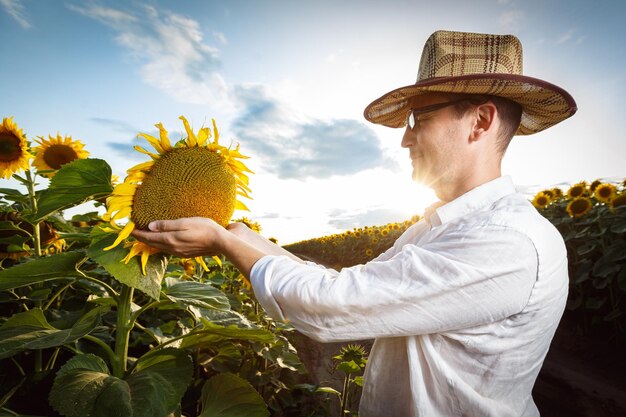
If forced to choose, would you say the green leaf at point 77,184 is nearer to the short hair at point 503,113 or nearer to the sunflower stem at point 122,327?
the sunflower stem at point 122,327

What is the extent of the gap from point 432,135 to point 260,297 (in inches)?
39.4

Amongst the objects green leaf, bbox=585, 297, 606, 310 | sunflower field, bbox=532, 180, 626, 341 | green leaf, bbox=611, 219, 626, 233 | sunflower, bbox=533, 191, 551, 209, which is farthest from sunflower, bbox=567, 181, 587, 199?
green leaf, bbox=585, 297, 606, 310

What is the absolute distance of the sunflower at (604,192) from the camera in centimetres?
664

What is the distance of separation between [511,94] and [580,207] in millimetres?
6215

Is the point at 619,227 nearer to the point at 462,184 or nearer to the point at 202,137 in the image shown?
the point at 462,184

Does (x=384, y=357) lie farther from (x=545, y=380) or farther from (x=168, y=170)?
(x=545, y=380)

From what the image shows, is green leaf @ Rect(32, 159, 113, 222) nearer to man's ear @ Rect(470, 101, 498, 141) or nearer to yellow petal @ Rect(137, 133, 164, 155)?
yellow petal @ Rect(137, 133, 164, 155)

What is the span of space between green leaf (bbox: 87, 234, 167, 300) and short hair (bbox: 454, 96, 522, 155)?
1.38 m

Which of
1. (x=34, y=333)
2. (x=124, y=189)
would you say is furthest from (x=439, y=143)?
(x=34, y=333)

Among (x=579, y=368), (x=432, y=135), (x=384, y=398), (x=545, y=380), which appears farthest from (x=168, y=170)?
(x=579, y=368)

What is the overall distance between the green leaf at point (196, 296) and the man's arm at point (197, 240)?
0.77ft

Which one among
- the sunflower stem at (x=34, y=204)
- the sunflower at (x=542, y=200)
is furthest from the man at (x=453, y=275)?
the sunflower at (x=542, y=200)

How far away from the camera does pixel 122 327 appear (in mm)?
1523

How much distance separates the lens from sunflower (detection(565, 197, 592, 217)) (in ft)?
22.0
